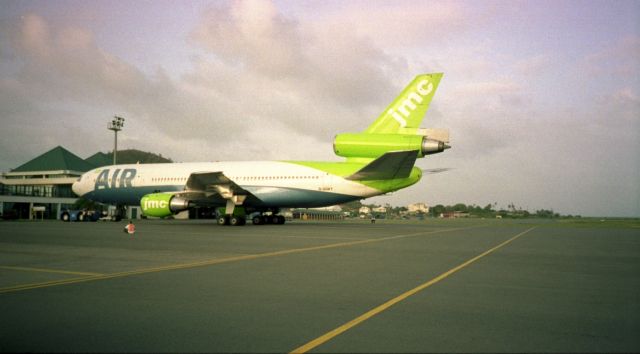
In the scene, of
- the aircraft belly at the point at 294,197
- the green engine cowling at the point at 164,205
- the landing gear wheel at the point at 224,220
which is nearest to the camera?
the green engine cowling at the point at 164,205

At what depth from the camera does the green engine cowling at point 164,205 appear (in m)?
26.3

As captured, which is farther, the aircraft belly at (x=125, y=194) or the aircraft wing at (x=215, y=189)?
the aircraft belly at (x=125, y=194)

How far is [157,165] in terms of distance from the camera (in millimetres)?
33844

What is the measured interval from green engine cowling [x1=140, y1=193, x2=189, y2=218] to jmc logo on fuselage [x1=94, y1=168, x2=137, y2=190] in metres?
7.71

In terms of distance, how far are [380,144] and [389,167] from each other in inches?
55.8

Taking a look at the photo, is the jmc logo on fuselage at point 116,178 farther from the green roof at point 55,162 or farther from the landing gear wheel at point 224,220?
the green roof at point 55,162

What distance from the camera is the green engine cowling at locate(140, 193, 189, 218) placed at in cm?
2627

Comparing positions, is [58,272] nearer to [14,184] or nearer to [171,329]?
[171,329]

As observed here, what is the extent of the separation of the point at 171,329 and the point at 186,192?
77.3 ft

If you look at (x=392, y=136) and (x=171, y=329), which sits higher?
(x=392, y=136)

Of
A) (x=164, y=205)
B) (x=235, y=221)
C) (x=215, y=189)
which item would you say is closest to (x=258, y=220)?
(x=235, y=221)

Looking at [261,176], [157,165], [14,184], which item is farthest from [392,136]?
[14,184]

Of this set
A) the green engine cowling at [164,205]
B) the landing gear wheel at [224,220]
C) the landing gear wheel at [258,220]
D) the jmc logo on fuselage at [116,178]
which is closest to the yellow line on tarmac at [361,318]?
the green engine cowling at [164,205]

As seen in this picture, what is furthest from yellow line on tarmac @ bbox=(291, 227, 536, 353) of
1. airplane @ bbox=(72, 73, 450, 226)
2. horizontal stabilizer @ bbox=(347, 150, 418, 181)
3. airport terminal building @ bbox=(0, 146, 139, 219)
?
airport terminal building @ bbox=(0, 146, 139, 219)
